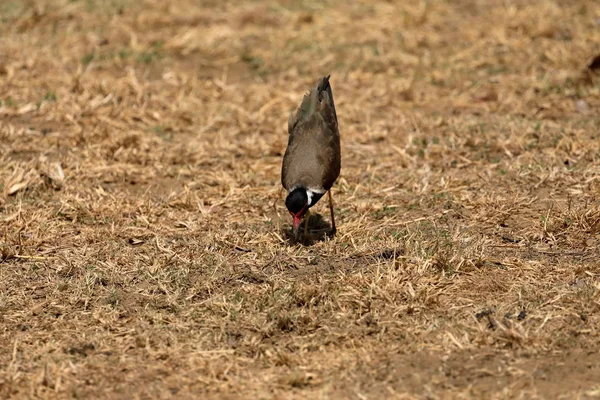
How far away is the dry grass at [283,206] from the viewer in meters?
5.67

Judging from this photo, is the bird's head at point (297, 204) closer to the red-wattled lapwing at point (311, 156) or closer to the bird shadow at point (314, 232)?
the red-wattled lapwing at point (311, 156)

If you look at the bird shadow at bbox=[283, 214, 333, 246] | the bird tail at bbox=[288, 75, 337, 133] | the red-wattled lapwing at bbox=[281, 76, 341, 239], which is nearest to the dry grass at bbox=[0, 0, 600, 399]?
the bird shadow at bbox=[283, 214, 333, 246]

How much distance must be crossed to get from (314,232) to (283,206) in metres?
0.64

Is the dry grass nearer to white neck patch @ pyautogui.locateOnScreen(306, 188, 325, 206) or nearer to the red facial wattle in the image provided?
the red facial wattle

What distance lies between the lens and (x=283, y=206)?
838 centimetres

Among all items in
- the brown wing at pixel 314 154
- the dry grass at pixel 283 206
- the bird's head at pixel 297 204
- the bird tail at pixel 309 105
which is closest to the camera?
the dry grass at pixel 283 206

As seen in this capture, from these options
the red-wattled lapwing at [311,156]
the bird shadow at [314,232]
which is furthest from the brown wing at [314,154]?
the bird shadow at [314,232]

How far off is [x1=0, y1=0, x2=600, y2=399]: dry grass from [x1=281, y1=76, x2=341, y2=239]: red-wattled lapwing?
0.35 m

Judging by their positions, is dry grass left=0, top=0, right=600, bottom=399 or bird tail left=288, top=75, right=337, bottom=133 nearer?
dry grass left=0, top=0, right=600, bottom=399

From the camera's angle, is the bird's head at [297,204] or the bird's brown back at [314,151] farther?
the bird's brown back at [314,151]

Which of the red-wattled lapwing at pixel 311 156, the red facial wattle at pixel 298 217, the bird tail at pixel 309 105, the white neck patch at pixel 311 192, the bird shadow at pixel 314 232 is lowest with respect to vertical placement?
the bird shadow at pixel 314 232

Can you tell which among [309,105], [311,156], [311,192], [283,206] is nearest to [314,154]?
[311,156]

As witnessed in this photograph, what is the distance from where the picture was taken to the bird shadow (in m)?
7.54

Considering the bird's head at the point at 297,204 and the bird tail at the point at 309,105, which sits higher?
the bird tail at the point at 309,105
